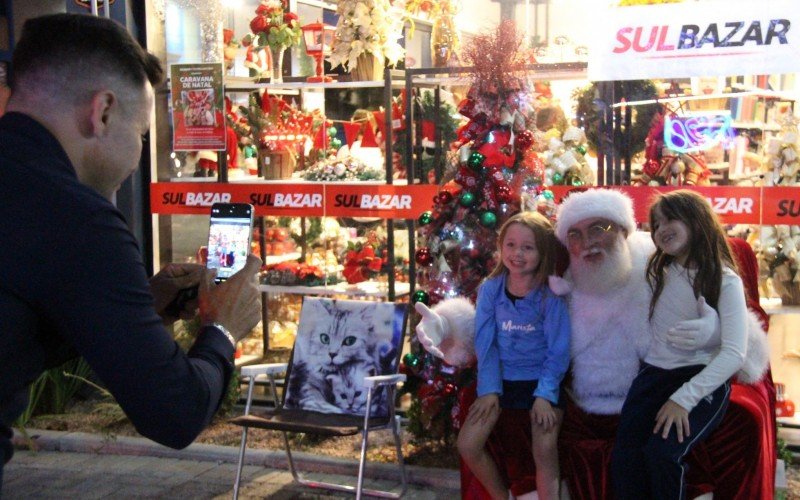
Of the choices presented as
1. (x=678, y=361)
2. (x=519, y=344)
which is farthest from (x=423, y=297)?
(x=678, y=361)

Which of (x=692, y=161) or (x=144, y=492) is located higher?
(x=692, y=161)

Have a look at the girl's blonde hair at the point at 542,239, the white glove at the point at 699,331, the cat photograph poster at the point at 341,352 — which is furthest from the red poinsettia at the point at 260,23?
the white glove at the point at 699,331

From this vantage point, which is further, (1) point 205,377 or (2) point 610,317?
(2) point 610,317

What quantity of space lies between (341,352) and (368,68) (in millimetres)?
1922

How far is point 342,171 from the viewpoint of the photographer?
250 inches

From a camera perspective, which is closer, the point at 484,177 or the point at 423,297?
the point at 484,177

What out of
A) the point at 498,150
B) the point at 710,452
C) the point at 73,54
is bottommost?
the point at 710,452

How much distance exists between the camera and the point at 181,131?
6.73 metres

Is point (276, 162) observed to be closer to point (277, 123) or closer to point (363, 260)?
point (277, 123)

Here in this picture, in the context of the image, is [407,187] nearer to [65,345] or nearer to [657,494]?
[657,494]

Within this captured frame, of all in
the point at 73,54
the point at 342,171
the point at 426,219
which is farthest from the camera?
the point at 342,171

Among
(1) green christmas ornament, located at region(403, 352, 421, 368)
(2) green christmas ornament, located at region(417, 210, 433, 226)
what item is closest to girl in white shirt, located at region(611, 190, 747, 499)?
(2) green christmas ornament, located at region(417, 210, 433, 226)

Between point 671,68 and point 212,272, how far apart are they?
12.8ft

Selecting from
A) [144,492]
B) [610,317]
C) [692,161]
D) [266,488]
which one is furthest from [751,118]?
[144,492]
